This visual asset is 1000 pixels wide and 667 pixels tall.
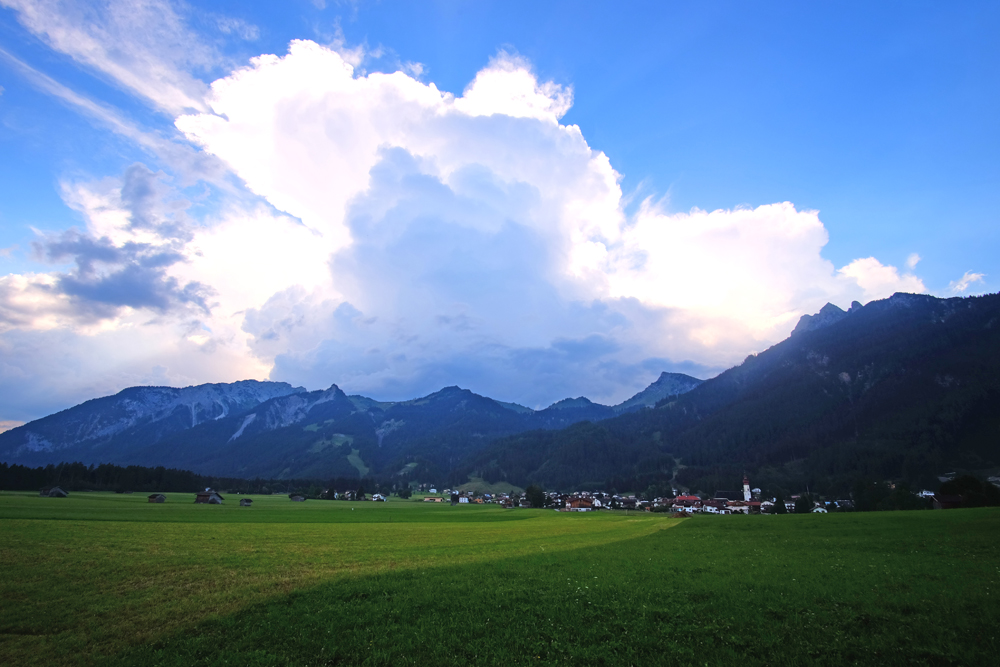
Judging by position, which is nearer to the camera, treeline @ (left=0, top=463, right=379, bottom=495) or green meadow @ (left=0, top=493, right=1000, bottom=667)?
green meadow @ (left=0, top=493, right=1000, bottom=667)

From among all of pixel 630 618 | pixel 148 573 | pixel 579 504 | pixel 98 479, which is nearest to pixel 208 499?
pixel 98 479

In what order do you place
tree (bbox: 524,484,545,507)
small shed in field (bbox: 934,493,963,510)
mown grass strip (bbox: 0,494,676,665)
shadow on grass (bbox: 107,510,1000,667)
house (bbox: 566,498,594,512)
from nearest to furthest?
shadow on grass (bbox: 107,510,1000,667), mown grass strip (bbox: 0,494,676,665), small shed in field (bbox: 934,493,963,510), tree (bbox: 524,484,545,507), house (bbox: 566,498,594,512)

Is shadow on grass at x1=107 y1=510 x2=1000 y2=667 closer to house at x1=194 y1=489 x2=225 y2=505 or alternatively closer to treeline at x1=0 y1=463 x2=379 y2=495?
house at x1=194 y1=489 x2=225 y2=505

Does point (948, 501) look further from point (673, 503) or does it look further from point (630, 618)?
point (630, 618)

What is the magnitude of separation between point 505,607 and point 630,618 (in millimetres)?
4310

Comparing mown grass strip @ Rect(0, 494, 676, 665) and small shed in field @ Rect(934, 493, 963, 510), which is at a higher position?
mown grass strip @ Rect(0, 494, 676, 665)

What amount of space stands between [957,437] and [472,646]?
269m

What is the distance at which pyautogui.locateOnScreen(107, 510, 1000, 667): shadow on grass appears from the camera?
11781mm

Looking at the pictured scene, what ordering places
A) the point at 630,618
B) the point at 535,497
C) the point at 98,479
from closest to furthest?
the point at 630,618, the point at 98,479, the point at 535,497

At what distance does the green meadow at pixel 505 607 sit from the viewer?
1201 centimetres

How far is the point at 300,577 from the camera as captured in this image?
20.6 metres

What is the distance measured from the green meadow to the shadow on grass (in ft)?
0.22

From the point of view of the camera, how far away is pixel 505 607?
15867mm

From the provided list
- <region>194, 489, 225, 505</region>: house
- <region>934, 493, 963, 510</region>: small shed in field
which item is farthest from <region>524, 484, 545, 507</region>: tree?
<region>934, 493, 963, 510</region>: small shed in field
